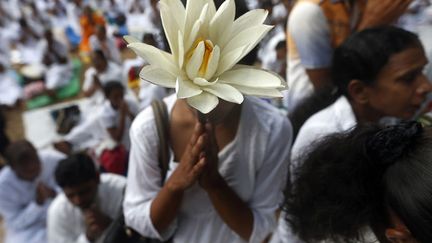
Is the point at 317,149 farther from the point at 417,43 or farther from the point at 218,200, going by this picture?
the point at 417,43

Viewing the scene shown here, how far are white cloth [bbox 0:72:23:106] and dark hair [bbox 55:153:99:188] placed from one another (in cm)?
429

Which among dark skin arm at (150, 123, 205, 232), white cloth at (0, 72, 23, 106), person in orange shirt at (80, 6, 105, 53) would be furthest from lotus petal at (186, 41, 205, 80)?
person in orange shirt at (80, 6, 105, 53)

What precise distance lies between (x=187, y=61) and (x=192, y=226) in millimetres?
687

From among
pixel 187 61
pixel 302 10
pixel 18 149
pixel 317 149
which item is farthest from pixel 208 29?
pixel 18 149

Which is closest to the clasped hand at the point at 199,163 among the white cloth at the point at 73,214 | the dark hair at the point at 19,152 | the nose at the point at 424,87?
the nose at the point at 424,87

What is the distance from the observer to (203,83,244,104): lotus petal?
0.57 meters

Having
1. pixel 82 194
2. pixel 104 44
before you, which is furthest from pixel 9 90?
pixel 82 194

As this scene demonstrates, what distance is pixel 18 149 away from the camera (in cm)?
229

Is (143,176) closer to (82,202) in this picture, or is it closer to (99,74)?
(82,202)

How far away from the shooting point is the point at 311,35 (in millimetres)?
1464

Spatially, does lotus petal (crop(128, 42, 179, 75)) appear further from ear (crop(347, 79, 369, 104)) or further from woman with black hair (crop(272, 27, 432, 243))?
ear (crop(347, 79, 369, 104))

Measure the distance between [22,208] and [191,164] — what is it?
2168 mm

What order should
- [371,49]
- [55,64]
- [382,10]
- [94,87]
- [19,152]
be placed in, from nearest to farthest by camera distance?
1. [371,49]
2. [382,10]
3. [19,152]
4. [94,87]
5. [55,64]

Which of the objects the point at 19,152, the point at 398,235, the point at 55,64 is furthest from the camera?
the point at 55,64
